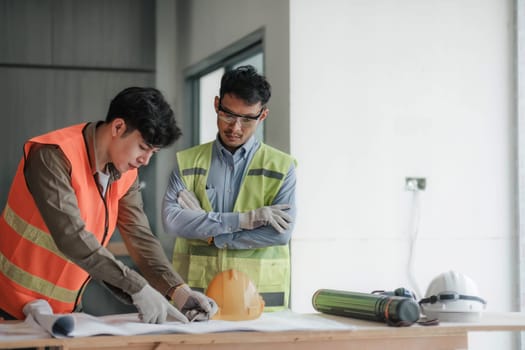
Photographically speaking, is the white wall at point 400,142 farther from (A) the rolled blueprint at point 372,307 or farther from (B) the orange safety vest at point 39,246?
(B) the orange safety vest at point 39,246

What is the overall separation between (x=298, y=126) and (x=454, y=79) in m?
0.88

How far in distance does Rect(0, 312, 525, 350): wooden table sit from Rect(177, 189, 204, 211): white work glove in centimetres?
75

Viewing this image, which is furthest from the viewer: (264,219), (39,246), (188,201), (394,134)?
(394,134)

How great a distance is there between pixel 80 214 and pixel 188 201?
81 centimetres

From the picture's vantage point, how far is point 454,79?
4156 millimetres

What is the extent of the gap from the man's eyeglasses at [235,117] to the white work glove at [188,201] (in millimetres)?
297

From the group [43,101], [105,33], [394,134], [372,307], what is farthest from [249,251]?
[105,33]

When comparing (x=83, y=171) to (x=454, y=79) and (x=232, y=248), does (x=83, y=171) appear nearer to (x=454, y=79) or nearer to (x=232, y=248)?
(x=232, y=248)

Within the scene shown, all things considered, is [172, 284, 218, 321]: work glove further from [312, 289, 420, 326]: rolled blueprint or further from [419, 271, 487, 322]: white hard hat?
[419, 271, 487, 322]: white hard hat

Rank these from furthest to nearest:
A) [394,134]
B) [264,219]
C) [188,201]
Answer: [394,134] → [188,201] → [264,219]

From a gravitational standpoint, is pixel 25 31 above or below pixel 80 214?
above

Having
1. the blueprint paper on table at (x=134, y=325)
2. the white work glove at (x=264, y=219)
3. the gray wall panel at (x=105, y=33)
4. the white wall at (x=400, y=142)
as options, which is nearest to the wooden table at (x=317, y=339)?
the blueprint paper on table at (x=134, y=325)

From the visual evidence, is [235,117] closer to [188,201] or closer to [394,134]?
[188,201]

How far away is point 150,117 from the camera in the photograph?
2.22 meters
